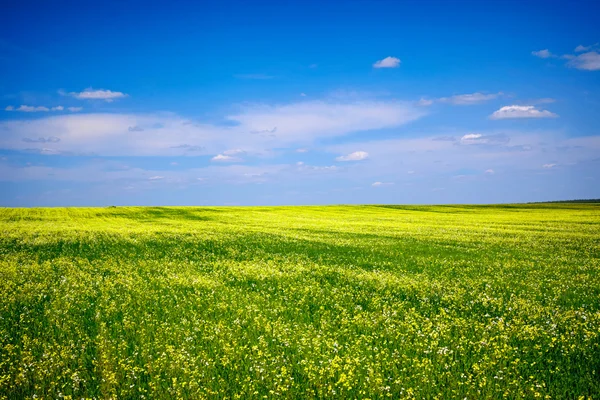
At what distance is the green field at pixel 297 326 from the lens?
866cm

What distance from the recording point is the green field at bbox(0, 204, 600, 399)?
866cm

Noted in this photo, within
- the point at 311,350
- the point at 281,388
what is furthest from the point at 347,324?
the point at 281,388

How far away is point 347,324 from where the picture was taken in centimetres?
1212

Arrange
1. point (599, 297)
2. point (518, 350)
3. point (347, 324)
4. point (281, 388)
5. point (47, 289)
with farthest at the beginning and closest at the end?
point (47, 289) < point (599, 297) < point (347, 324) < point (518, 350) < point (281, 388)

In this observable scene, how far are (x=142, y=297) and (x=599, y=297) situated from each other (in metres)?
17.0

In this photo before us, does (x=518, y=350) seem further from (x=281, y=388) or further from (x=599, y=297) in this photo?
(x=599, y=297)

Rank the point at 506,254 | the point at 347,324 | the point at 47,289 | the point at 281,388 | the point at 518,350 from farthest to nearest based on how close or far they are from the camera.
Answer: the point at 506,254 → the point at 47,289 → the point at 347,324 → the point at 518,350 → the point at 281,388

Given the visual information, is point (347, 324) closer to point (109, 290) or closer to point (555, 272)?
point (109, 290)

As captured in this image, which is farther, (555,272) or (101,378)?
(555,272)

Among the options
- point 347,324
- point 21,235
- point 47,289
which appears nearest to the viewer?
point 347,324

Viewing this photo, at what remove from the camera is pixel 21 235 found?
31828 mm

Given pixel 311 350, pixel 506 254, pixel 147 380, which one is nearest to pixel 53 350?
pixel 147 380

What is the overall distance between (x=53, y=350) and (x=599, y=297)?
714 inches

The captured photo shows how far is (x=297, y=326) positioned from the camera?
38.5 feet
